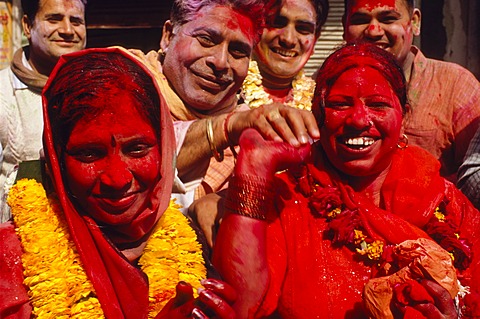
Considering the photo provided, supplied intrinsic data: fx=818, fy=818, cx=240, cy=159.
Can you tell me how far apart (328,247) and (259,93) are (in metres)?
1.72

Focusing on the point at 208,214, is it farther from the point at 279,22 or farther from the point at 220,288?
the point at 279,22

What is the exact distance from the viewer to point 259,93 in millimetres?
4801

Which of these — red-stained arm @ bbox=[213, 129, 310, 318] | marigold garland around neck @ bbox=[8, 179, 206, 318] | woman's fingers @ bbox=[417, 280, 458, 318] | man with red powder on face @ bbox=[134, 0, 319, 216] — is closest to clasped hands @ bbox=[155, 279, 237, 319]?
red-stained arm @ bbox=[213, 129, 310, 318]

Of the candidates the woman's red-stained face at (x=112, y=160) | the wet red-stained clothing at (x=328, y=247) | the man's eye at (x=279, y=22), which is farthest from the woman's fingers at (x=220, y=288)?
the man's eye at (x=279, y=22)

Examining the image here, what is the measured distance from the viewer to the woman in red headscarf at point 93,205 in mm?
2992

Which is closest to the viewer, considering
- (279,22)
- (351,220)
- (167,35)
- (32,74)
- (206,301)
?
(206,301)

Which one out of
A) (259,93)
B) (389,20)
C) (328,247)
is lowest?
(259,93)

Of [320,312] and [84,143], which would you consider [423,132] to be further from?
[84,143]

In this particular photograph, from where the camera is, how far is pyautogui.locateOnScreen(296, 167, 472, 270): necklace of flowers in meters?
3.22

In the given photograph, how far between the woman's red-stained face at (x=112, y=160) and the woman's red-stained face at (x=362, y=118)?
765mm

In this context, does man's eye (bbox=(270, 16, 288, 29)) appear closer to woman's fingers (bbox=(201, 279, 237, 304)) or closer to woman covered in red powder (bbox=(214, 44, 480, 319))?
woman covered in red powder (bbox=(214, 44, 480, 319))

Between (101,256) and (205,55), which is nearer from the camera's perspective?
(101,256)

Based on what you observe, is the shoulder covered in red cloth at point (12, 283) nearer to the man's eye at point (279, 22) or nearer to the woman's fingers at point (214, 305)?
the woman's fingers at point (214, 305)

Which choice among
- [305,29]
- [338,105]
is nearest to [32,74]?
[305,29]
